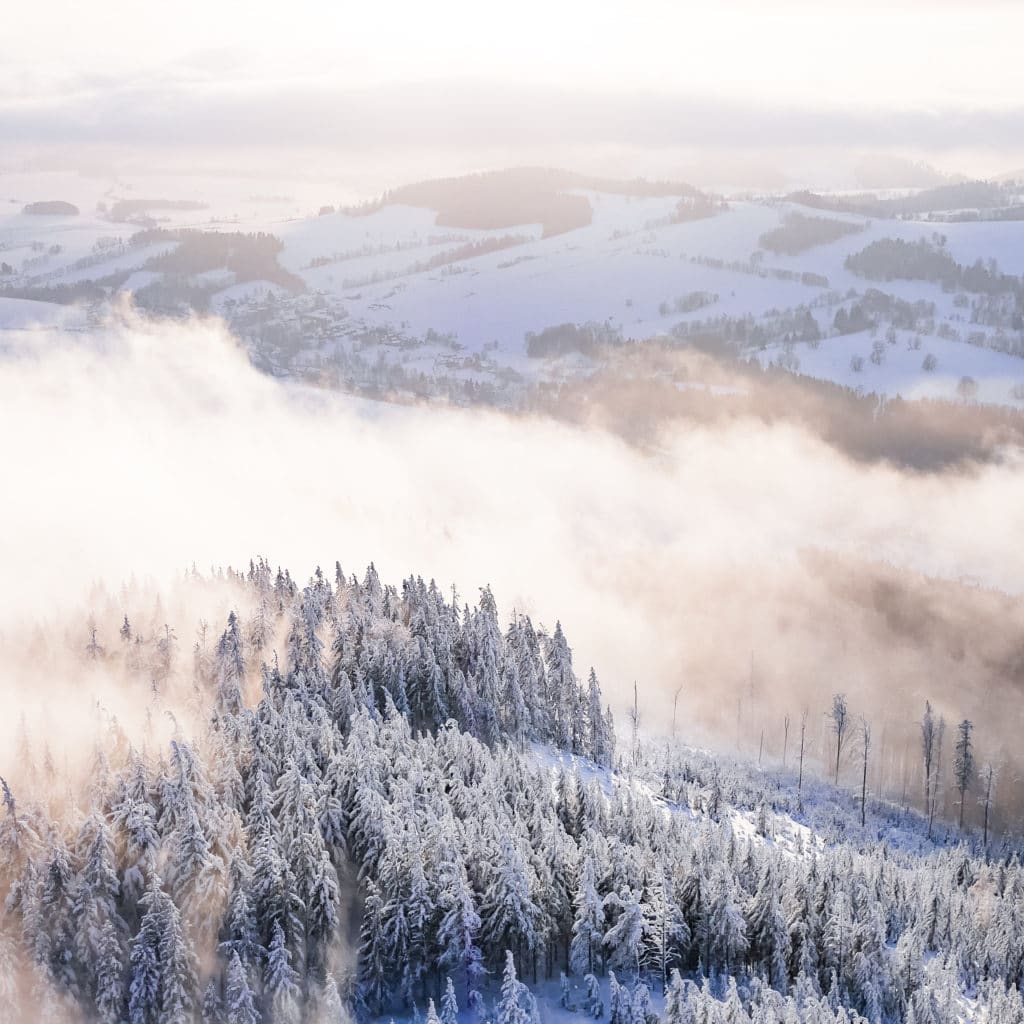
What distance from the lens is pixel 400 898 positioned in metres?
71.1

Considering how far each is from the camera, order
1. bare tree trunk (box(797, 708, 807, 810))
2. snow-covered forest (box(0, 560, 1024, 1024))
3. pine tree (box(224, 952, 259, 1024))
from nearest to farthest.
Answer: pine tree (box(224, 952, 259, 1024)), snow-covered forest (box(0, 560, 1024, 1024)), bare tree trunk (box(797, 708, 807, 810))

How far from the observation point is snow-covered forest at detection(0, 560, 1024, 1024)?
212ft

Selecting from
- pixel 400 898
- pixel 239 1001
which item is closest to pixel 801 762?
pixel 400 898

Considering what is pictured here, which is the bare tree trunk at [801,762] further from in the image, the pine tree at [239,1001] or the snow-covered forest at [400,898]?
the pine tree at [239,1001]

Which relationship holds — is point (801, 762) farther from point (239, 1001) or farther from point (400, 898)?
point (239, 1001)

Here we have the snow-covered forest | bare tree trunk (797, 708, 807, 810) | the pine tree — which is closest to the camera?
the pine tree

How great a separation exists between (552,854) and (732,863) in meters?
17.1

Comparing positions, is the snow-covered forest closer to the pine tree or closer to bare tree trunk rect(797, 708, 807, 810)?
the pine tree

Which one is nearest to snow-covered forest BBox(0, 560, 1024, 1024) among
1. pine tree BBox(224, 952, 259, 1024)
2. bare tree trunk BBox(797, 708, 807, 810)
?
pine tree BBox(224, 952, 259, 1024)

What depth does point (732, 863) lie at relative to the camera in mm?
84188

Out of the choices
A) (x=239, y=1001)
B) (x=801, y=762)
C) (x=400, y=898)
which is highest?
(x=400, y=898)

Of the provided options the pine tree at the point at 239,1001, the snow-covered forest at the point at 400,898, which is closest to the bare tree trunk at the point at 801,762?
the snow-covered forest at the point at 400,898

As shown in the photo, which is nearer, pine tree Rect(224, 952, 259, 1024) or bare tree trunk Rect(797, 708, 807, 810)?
pine tree Rect(224, 952, 259, 1024)

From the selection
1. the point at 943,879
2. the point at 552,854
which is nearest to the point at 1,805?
the point at 552,854
